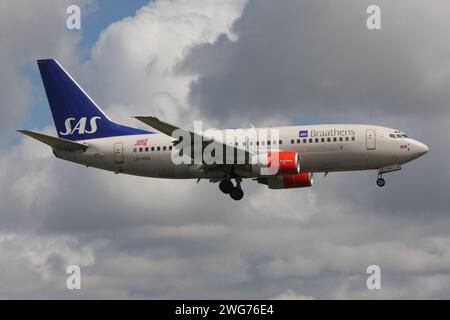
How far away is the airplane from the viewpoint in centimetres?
7262

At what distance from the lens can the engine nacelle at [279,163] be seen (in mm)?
71250

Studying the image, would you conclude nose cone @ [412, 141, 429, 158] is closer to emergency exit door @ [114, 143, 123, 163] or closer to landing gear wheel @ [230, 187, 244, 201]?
landing gear wheel @ [230, 187, 244, 201]

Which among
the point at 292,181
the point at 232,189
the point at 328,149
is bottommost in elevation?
the point at 232,189

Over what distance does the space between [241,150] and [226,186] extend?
5.14 metres

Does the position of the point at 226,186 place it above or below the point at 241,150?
below

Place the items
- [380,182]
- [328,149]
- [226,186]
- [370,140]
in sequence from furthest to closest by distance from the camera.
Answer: [226,186], [380,182], [370,140], [328,149]

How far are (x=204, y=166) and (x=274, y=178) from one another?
280 inches

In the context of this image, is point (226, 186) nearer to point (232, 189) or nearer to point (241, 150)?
point (232, 189)

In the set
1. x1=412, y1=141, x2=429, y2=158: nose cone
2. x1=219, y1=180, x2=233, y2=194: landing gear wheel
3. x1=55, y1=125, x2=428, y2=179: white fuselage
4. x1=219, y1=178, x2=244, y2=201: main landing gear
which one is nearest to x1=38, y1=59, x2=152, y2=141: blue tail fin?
x1=55, y1=125, x2=428, y2=179: white fuselage

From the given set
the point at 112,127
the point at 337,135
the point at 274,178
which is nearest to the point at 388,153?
the point at 337,135

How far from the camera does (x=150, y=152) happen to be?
76.9 metres

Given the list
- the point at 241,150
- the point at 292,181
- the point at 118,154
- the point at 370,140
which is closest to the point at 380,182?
the point at 370,140

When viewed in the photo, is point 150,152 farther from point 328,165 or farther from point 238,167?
point 328,165

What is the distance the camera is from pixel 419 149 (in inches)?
2916
